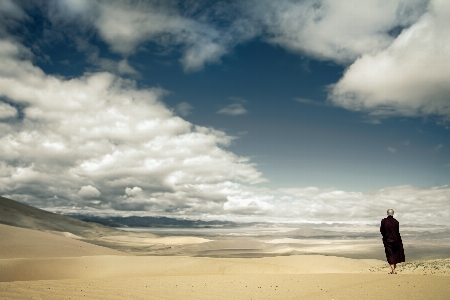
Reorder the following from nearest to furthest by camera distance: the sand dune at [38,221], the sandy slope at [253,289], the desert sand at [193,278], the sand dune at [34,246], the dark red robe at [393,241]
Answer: the sandy slope at [253,289], the desert sand at [193,278], the dark red robe at [393,241], the sand dune at [34,246], the sand dune at [38,221]

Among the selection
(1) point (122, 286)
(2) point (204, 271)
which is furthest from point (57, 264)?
(1) point (122, 286)

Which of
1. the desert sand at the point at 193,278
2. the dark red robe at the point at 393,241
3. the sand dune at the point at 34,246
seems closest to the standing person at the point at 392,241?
the dark red robe at the point at 393,241

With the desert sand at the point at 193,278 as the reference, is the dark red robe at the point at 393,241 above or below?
above

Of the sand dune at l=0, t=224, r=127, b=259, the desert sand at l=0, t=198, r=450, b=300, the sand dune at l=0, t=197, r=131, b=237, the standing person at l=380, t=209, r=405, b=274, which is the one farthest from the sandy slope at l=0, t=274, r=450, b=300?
the sand dune at l=0, t=197, r=131, b=237

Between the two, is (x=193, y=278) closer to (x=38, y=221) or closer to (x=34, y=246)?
(x=34, y=246)

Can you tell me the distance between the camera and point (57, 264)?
57.1 feet

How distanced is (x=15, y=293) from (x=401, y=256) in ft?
41.4

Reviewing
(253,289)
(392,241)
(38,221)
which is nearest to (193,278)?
(253,289)

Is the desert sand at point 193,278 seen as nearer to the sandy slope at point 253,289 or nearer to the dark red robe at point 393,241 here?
the sandy slope at point 253,289

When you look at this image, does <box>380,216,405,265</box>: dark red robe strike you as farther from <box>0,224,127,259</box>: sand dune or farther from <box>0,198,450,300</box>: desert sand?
<box>0,224,127,259</box>: sand dune

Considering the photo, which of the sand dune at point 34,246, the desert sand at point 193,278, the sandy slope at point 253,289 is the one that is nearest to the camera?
the sandy slope at point 253,289

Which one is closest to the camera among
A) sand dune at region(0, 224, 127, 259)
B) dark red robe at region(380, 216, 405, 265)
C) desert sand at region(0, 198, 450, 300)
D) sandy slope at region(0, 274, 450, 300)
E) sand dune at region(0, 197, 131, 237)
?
sandy slope at region(0, 274, 450, 300)

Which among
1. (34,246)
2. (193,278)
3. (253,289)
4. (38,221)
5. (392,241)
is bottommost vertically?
(38,221)

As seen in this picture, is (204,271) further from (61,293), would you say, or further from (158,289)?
(61,293)
